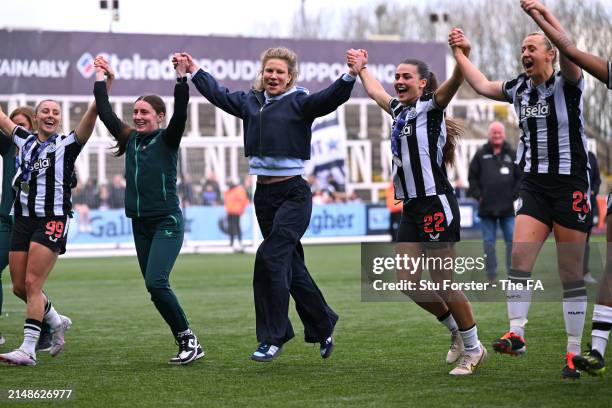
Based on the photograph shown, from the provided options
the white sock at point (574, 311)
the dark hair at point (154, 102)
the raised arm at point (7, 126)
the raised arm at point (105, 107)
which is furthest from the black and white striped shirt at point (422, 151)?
the raised arm at point (7, 126)

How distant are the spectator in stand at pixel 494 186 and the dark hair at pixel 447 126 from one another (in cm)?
649

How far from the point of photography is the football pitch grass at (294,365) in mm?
6242

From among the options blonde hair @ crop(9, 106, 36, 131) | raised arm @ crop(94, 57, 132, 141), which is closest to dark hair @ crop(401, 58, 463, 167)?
raised arm @ crop(94, 57, 132, 141)

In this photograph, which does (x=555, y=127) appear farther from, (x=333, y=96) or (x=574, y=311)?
(x=333, y=96)

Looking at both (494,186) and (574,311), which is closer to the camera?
(574,311)

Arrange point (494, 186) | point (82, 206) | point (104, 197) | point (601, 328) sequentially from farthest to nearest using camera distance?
point (104, 197)
point (82, 206)
point (494, 186)
point (601, 328)

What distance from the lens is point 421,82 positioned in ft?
24.2

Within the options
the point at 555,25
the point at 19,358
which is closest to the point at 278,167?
the point at 555,25

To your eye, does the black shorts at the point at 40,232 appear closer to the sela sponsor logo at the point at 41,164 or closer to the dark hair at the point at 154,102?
the sela sponsor logo at the point at 41,164

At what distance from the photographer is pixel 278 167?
7.53 meters

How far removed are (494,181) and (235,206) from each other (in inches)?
481

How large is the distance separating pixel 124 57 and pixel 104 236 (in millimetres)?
4997

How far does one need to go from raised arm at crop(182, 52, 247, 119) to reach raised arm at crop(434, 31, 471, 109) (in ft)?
4.75

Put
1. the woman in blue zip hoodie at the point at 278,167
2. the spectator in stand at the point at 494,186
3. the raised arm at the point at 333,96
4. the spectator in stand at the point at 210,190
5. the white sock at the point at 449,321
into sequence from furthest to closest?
the spectator in stand at the point at 210,190
the spectator in stand at the point at 494,186
the white sock at the point at 449,321
the woman in blue zip hoodie at the point at 278,167
the raised arm at the point at 333,96
